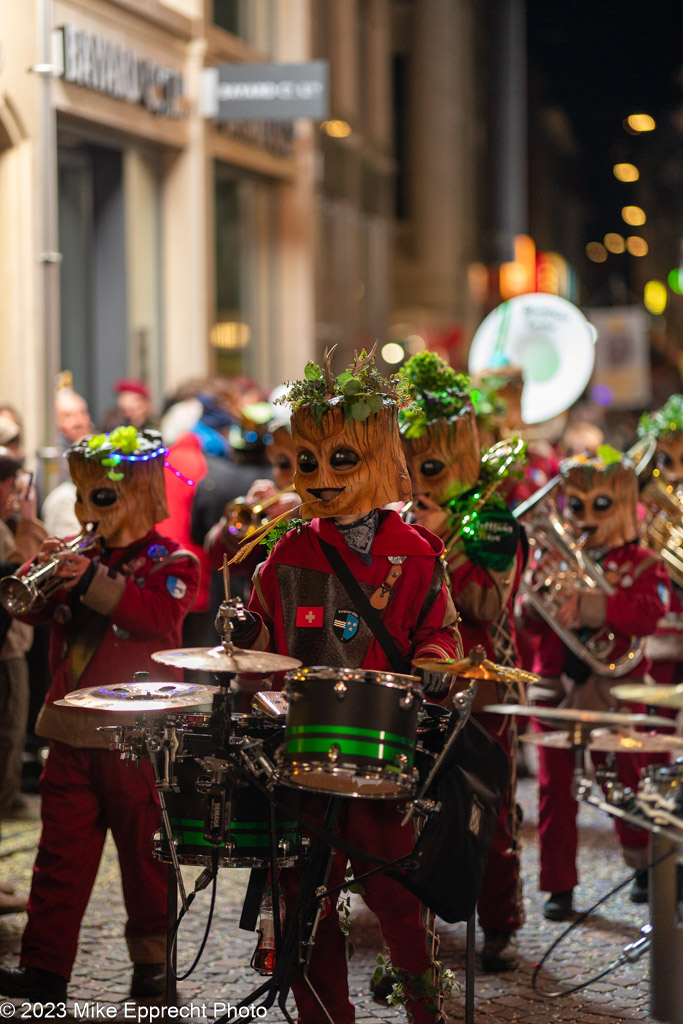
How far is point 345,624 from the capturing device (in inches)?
173

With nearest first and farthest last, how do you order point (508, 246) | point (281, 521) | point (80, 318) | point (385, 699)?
point (385, 699) → point (281, 521) → point (80, 318) → point (508, 246)

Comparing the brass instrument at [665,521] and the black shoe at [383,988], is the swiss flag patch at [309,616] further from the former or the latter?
the brass instrument at [665,521]

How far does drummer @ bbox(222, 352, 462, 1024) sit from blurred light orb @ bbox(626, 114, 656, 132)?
A: 28.8m

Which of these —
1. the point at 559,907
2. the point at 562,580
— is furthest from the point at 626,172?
the point at 559,907

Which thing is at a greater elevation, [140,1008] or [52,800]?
[52,800]

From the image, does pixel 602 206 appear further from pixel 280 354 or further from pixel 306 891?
pixel 306 891

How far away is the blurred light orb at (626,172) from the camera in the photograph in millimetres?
A: 43312

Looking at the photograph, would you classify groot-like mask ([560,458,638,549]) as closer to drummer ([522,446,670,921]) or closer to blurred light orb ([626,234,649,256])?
drummer ([522,446,670,921])

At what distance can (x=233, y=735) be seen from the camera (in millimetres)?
4168

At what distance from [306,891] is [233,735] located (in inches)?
19.2

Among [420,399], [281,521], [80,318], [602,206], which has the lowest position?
[281,521]

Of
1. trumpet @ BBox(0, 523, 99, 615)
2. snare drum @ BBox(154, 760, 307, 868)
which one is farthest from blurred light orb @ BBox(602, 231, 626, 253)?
snare drum @ BBox(154, 760, 307, 868)

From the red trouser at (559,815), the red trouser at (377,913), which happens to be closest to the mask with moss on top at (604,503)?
the red trouser at (559,815)

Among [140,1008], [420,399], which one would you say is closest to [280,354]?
[420,399]
